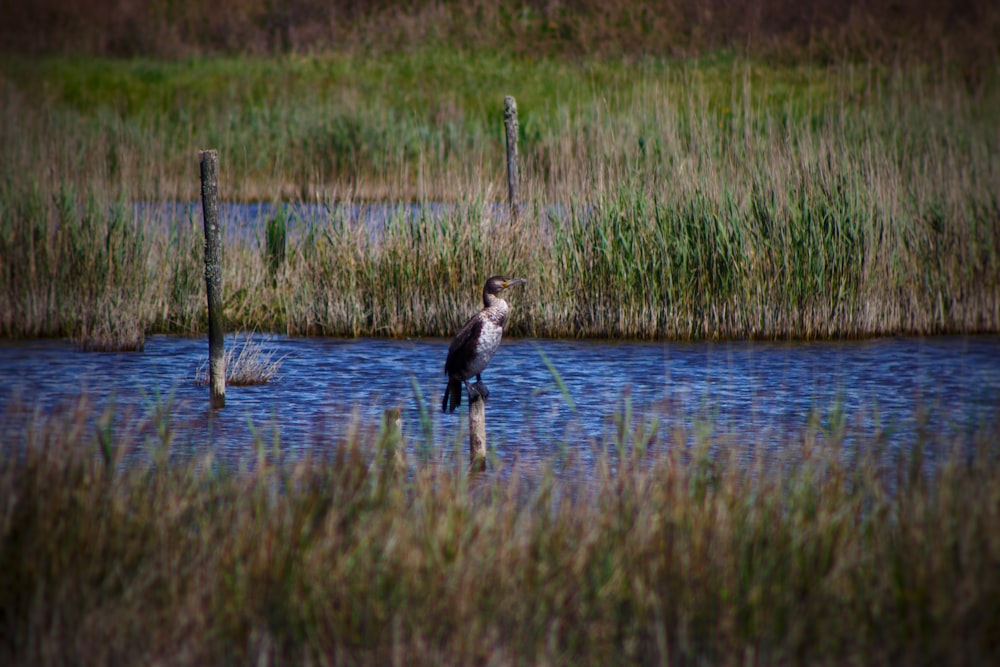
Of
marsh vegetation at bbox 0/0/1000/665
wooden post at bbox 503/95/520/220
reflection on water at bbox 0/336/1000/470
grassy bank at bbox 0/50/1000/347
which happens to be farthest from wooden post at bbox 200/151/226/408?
wooden post at bbox 503/95/520/220

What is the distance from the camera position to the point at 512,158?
12828mm

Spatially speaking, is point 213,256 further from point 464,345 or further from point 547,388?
point 547,388

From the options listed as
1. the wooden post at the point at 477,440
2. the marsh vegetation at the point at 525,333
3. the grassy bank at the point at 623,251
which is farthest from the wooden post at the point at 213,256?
the grassy bank at the point at 623,251

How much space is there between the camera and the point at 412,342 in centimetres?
1152

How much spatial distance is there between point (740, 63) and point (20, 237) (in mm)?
20175

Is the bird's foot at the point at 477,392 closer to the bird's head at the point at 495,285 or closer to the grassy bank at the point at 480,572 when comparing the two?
the bird's head at the point at 495,285

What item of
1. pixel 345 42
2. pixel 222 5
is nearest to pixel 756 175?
pixel 345 42

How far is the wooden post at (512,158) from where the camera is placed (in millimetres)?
11969

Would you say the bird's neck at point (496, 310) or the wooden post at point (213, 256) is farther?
the wooden post at point (213, 256)

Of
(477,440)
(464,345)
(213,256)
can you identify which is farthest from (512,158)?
(477,440)

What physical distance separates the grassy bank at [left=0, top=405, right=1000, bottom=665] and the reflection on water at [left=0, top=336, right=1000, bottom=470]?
2193 mm

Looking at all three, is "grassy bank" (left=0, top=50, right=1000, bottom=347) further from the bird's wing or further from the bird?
the bird's wing

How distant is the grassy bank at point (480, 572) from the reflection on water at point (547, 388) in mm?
2193

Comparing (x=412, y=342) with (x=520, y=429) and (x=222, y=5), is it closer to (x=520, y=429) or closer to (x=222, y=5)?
(x=520, y=429)
